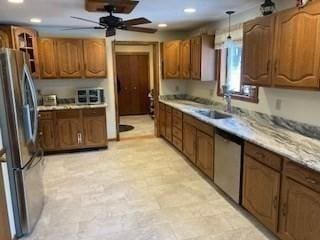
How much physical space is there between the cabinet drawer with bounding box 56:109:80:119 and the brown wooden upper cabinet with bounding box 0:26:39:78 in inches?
31.1

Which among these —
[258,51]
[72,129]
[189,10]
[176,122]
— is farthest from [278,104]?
[72,129]

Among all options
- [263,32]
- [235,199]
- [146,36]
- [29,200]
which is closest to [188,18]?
[146,36]

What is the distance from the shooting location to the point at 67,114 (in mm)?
4703

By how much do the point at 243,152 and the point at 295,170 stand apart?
70 cm

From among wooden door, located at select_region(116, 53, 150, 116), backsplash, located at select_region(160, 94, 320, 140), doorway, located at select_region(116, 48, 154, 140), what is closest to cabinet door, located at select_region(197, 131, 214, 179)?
backsplash, located at select_region(160, 94, 320, 140)

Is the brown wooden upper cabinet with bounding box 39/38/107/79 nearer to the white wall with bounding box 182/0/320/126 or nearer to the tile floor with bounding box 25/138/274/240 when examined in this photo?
the tile floor with bounding box 25/138/274/240

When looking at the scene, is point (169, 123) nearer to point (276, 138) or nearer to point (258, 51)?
point (258, 51)

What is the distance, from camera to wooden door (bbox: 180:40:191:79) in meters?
4.75

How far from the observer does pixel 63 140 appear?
15.7 feet

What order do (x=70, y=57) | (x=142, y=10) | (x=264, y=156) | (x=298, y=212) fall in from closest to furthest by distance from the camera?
(x=298, y=212) → (x=264, y=156) → (x=142, y=10) → (x=70, y=57)

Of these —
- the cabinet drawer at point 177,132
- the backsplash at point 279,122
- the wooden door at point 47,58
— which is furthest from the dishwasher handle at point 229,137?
the wooden door at point 47,58

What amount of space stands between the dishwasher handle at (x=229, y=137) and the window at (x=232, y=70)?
89cm

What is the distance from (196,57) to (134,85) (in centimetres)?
424

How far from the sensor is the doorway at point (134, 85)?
8.24 m
